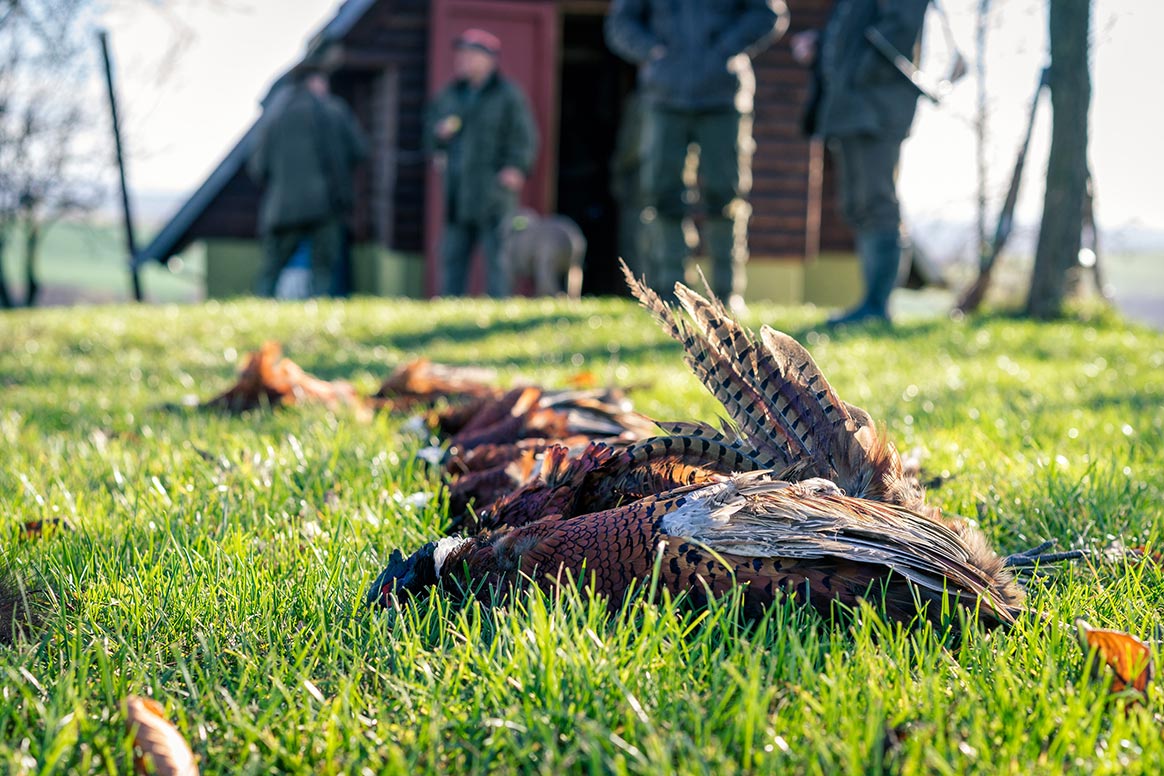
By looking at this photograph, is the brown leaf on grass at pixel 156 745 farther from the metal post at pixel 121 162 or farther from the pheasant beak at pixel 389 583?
the metal post at pixel 121 162

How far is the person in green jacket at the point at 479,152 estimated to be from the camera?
1213 cm

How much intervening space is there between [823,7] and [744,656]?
53.9ft

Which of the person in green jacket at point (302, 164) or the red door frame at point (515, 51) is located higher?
the red door frame at point (515, 51)

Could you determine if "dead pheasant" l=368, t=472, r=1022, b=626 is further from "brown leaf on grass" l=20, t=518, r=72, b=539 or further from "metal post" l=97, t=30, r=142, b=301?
"metal post" l=97, t=30, r=142, b=301

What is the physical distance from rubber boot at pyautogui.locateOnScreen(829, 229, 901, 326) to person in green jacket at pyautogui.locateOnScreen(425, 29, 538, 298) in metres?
4.37

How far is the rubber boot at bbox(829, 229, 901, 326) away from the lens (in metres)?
8.61

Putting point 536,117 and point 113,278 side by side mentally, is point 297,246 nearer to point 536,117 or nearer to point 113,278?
point 536,117

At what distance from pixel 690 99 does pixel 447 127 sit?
397cm

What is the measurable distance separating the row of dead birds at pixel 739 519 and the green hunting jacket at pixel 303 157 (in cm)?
1133

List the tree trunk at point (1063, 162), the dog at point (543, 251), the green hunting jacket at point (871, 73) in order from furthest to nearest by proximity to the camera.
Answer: the dog at point (543, 251), the tree trunk at point (1063, 162), the green hunting jacket at point (871, 73)

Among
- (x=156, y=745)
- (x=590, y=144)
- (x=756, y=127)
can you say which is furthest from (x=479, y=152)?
(x=156, y=745)

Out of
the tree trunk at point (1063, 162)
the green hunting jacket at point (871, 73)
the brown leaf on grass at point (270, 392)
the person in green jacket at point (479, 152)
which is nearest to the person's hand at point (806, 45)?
the green hunting jacket at point (871, 73)

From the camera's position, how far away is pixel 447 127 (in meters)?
12.2

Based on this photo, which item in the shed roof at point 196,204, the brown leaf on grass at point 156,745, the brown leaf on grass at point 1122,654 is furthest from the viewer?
the shed roof at point 196,204
